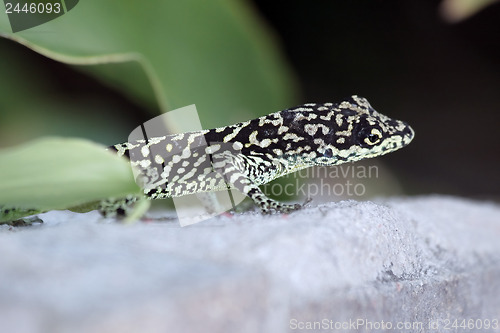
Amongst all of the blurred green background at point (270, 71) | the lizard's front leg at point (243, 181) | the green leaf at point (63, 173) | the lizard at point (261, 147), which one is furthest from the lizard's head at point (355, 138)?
the green leaf at point (63, 173)

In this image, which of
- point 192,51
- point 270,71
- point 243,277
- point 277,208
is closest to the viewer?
point 243,277

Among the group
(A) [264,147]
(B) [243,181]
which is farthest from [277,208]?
(A) [264,147]

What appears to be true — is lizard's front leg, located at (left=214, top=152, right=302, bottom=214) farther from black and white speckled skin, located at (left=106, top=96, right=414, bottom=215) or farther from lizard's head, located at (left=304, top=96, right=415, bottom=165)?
lizard's head, located at (left=304, top=96, right=415, bottom=165)

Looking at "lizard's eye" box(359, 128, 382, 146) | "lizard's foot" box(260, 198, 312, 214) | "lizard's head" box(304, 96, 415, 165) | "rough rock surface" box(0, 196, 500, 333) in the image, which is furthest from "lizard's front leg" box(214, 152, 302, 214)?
"lizard's eye" box(359, 128, 382, 146)

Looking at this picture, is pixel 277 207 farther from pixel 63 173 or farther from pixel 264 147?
pixel 63 173

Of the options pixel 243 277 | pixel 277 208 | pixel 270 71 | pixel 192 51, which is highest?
pixel 192 51

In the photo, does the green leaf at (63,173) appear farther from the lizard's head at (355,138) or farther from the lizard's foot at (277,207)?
the lizard's head at (355,138)
